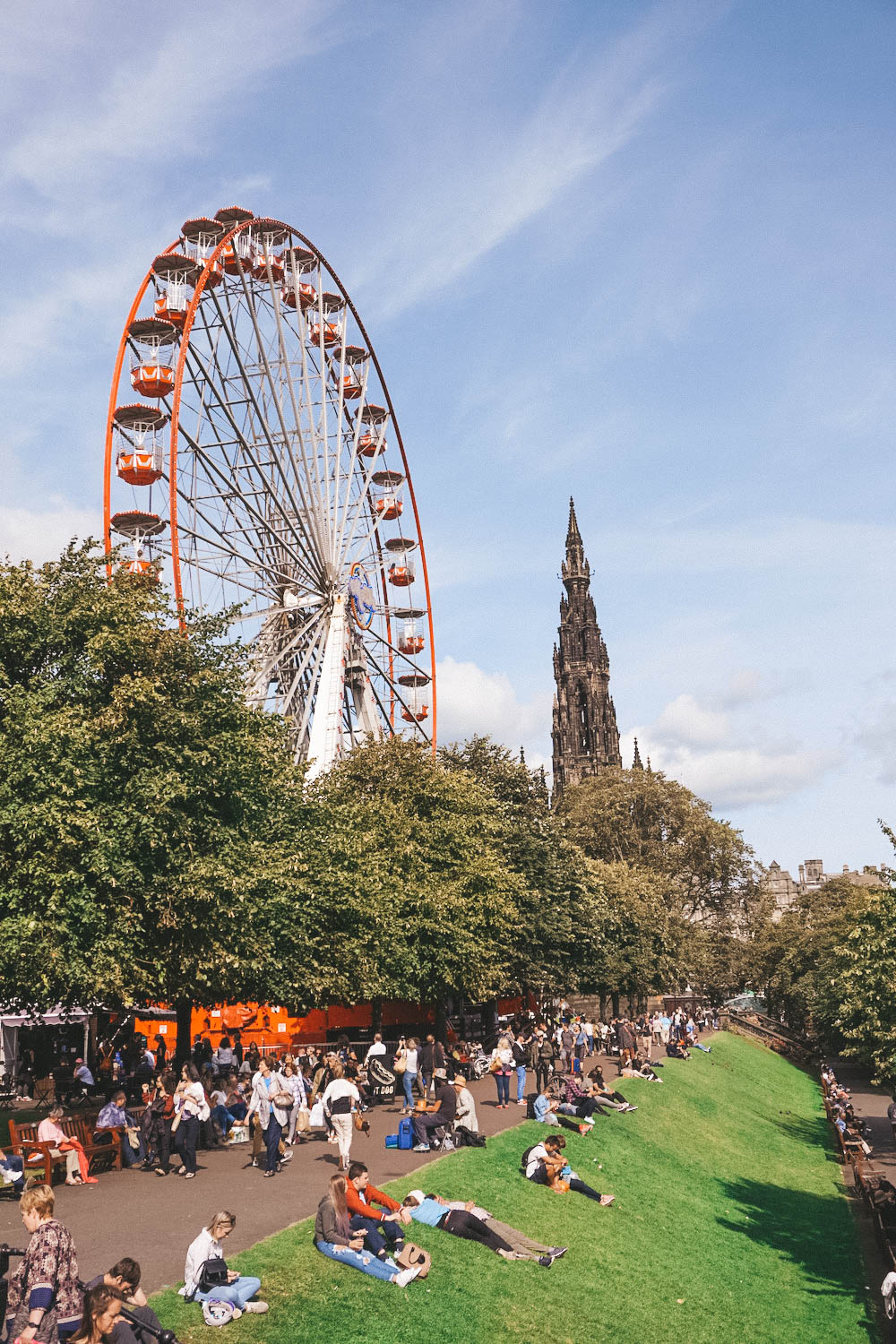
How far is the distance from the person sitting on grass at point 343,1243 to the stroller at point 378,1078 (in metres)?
11.7

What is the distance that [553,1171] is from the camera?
63.8 ft

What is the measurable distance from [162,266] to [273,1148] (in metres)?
31.1

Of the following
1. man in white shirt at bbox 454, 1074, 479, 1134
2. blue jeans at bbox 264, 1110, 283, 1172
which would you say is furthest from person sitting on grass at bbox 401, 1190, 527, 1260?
man in white shirt at bbox 454, 1074, 479, 1134

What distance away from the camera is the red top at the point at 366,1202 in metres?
14.1

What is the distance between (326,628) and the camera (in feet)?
151

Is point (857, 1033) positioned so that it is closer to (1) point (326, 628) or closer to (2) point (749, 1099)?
(2) point (749, 1099)

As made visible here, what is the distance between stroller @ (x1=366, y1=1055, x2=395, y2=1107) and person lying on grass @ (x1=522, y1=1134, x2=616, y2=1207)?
6300 millimetres

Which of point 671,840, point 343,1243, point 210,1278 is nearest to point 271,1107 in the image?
point 343,1243

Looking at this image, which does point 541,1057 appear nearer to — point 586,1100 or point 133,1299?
point 586,1100

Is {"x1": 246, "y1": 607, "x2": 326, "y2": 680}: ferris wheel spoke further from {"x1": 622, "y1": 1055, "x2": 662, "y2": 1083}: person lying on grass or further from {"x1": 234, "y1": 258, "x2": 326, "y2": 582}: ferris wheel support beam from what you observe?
{"x1": 622, "y1": 1055, "x2": 662, "y2": 1083}: person lying on grass

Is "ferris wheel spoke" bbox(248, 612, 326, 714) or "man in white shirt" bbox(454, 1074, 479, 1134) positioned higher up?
"ferris wheel spoke" bbox(248, 612, 326, 714)

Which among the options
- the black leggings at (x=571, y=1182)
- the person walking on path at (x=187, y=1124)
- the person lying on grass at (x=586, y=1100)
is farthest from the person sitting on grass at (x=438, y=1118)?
the person lying on grass at (x=586, y=1100)

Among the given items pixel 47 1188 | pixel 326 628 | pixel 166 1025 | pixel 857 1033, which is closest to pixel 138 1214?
pixel 47 1188

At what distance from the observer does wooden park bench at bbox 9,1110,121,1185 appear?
16.5m
